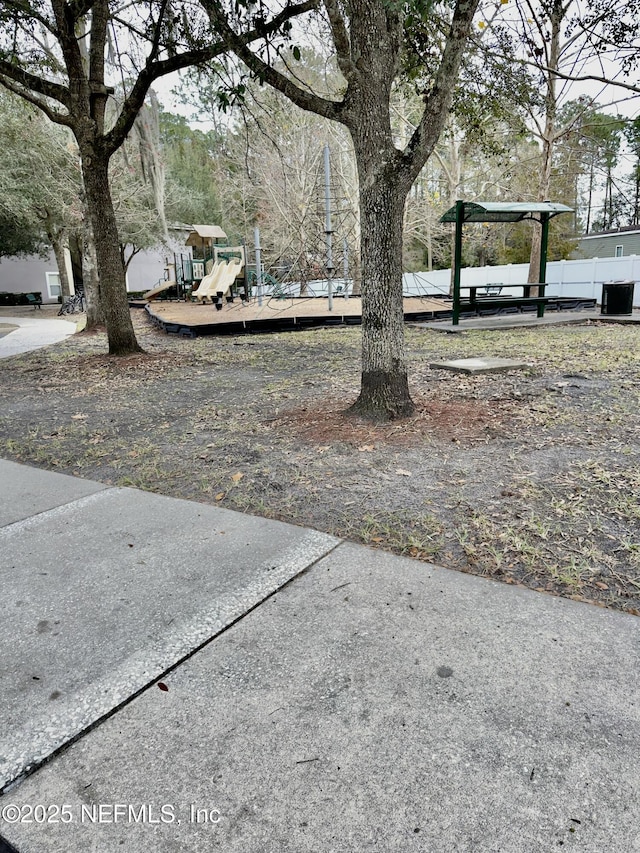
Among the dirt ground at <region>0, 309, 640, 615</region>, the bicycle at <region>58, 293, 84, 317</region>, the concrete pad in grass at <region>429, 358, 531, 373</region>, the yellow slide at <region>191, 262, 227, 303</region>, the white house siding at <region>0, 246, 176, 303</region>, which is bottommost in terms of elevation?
the dirt ground at <region>0, 309, 640, 615</region>

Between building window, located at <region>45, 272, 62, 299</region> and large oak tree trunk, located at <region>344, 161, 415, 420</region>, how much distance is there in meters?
29.6

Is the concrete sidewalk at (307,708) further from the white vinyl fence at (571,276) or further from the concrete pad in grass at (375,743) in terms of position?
the white vinyl fence at (571,276)

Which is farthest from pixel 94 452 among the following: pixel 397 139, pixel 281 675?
pixel 397 139

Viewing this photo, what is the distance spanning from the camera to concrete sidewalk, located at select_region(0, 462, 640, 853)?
4.30ft

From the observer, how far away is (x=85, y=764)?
149 cm

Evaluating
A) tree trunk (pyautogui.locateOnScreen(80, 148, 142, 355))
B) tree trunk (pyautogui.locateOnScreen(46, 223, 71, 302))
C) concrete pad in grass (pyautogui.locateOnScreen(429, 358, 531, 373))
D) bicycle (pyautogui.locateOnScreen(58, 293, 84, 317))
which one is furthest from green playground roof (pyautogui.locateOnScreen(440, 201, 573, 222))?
bicycle (pyautogui.locateOnScreen(58, 293, 84, 317))

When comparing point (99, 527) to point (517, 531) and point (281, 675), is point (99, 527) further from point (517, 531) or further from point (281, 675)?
point (517, 531)

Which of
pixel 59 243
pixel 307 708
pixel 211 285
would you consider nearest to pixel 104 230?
pixel 307 708

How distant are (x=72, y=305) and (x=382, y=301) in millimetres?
20187

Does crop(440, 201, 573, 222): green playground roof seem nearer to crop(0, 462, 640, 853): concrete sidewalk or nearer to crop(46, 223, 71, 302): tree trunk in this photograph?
crop(0, 462, 640, 853): concrete sidewalk

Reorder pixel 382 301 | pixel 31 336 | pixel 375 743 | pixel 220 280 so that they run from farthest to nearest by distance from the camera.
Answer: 1. pixel 220 280
2. pixel 31 336
3. pixel 382 301
4. pixel 375 743

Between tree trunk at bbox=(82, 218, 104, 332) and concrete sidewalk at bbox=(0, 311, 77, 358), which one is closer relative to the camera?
concrete sidewalk at bbox=(0, 311, 77, 358)

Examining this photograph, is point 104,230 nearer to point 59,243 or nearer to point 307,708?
point 307,708

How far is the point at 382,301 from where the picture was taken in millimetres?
4465
